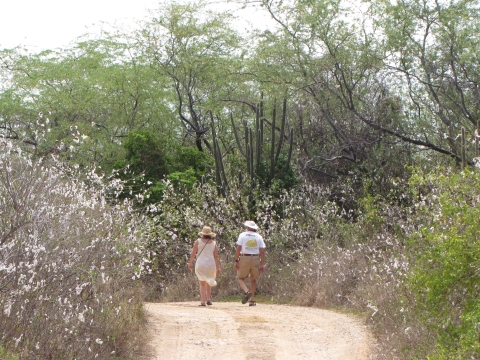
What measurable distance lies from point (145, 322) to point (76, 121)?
1806 centimetres

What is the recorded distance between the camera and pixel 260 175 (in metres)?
20.0

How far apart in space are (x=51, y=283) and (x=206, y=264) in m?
6.22

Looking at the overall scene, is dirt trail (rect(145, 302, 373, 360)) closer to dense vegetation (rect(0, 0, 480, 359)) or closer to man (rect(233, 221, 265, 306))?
dense vegetation (rect(0, 0, 480, 359))

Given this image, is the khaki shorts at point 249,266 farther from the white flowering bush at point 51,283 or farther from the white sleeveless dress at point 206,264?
the white flowering bush at point 51,283

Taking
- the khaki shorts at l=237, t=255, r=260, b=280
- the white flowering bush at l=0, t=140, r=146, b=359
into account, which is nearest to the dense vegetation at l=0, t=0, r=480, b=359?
the white flowering bush at l=0, t=140, r=146, b=359

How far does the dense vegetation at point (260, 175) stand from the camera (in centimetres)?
742

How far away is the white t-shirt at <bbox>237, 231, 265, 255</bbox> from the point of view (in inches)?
561

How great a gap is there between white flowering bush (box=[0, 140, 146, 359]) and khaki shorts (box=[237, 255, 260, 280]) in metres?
4.63

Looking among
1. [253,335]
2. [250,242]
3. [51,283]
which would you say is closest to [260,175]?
[250,242]

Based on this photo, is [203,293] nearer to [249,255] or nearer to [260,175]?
[249,255]

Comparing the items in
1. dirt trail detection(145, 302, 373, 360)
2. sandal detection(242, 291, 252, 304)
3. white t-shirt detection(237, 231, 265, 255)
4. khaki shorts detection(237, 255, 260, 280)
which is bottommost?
dirt trail detection(145, 302, 373, 360)

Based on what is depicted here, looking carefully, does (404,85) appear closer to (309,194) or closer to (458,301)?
(309,194)

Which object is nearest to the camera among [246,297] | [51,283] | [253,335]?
[51,283]

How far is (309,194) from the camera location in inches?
789
